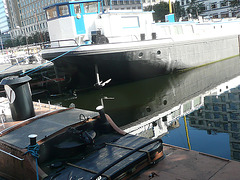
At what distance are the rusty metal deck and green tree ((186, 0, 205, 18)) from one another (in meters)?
55.2

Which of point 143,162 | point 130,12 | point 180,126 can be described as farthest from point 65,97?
point 143,162

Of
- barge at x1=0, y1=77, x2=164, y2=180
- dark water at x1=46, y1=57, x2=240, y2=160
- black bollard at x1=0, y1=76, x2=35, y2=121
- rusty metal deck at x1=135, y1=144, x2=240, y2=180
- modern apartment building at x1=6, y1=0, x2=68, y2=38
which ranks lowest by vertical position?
dark water at x1=46, y1=57, x2=240, y2=160

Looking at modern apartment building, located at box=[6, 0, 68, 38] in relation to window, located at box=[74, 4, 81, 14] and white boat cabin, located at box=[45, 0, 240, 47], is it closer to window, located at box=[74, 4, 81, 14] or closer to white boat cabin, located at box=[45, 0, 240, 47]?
white boat cabin, located at box=[45, 0, 240, 47]

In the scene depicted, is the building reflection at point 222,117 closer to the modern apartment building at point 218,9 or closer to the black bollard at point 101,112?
the black bollard at point 101,112

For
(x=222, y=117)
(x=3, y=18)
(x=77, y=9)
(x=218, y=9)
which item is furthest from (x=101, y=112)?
(x=3, y=18)

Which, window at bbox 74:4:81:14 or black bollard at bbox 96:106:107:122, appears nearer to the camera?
black bollard at bbox 96:106:107:122

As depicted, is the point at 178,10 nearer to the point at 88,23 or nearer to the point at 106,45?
the point at 88,23

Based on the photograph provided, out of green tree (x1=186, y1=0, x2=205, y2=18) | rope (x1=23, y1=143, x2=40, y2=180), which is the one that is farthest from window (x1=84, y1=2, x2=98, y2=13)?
green tree (x1=186, y1=0, x2=205, y2=18)

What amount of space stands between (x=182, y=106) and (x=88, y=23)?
7.33m

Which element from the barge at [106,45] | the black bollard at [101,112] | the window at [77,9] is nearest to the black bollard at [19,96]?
the black bollard at [101,112]

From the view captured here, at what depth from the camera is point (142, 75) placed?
16.1m

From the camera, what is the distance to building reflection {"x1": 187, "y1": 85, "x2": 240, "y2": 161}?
725cm

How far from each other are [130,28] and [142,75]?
2.89m

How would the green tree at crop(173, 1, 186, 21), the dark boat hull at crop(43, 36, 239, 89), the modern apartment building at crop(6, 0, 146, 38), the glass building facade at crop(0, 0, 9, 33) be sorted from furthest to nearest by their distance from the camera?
the glass building facade at crop(0, 0, 9, 33) → the modern apartment building at crop(6, 0, 146, 38) → the green tree at crop(173, 1, 186, 21) → the dark boat hull at crop(43, 36, 239, 89)
